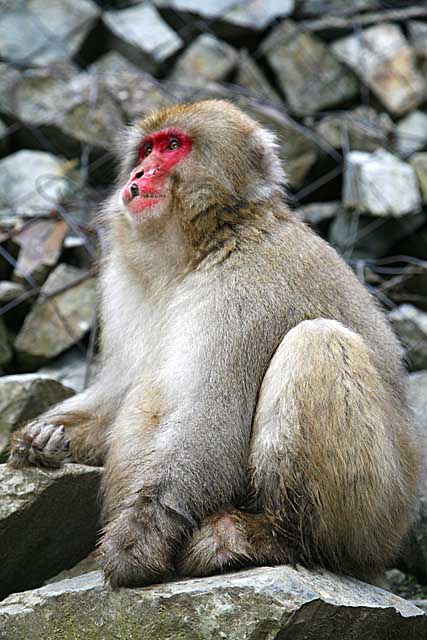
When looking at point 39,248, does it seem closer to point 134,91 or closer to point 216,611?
point 134,91

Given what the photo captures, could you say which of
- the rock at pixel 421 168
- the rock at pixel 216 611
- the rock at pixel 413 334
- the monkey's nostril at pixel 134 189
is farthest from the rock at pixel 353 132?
the rock at pixel 216 611

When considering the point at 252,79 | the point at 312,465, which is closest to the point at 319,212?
the point at 252,79

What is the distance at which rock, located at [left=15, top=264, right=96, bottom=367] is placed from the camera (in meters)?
5.82

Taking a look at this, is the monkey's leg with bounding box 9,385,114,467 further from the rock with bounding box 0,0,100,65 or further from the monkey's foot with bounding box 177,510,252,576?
the rock with bounding box 0,0,100,65

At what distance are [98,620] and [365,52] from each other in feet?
19.8

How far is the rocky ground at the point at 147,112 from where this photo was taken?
436cm

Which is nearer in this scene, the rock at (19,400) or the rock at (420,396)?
the rock at (19,400)

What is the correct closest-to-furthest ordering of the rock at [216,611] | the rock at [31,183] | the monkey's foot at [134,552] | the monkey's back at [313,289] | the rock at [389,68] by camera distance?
the rock at [216,611] < the monkey's foot at [134,552] < the monkey's back at [313,289] < the rock at [31,183] < the rock at [389,68]

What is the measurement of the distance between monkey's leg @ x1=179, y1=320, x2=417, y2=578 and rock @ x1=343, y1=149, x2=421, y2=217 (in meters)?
3.59

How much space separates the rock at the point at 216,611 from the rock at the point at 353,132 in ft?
15.4

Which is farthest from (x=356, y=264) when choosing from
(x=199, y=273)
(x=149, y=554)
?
(x=149, y=554)

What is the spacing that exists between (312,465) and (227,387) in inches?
16.1

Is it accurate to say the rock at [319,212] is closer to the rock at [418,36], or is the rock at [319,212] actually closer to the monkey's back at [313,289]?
the rock at [418,36]

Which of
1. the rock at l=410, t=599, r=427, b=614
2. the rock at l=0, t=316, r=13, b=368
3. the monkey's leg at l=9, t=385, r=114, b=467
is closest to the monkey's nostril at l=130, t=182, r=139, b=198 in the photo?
the monkey's leg at l=9, t=385, r=114, b=467
